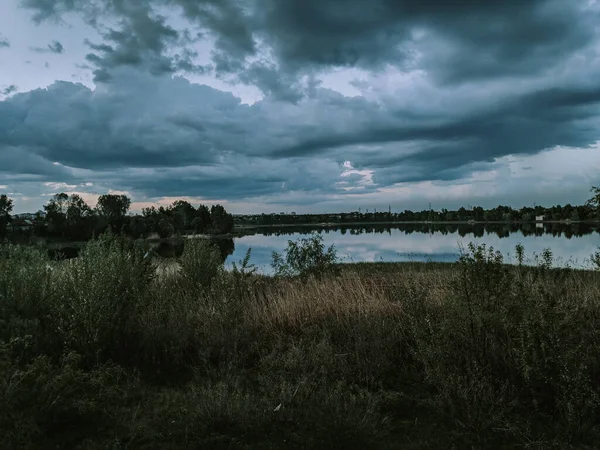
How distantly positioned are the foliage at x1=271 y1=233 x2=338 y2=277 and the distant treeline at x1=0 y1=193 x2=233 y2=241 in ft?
189

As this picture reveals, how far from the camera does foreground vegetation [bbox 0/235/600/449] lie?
157 inches

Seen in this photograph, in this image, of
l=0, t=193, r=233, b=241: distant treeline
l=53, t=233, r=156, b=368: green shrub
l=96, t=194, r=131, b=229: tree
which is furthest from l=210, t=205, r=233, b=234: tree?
l=53, t=233, r=156, b=368: green shrub

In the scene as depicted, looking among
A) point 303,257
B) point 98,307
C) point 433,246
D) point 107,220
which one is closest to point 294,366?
point 98,307

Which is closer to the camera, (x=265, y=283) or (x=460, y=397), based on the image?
(x=460, y=397)

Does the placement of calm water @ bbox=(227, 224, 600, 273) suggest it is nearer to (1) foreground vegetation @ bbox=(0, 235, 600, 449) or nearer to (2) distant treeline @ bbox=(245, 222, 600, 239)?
(1) foreground vegetation @ bbox=(0, 235, 600, 449)

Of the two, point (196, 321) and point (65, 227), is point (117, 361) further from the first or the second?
point (65, 227)

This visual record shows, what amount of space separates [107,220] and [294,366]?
98.2 metres

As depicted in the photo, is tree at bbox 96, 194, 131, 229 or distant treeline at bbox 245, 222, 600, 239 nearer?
distant treeline at bbox 245, 222, 600, 239

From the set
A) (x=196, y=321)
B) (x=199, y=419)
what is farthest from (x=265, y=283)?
(x=199, y=419)

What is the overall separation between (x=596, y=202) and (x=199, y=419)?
11.6 meters

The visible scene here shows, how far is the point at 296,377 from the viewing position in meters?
5.21

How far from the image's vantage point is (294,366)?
540 cm

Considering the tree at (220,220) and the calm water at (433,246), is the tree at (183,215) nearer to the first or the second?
the tree at (220,220)

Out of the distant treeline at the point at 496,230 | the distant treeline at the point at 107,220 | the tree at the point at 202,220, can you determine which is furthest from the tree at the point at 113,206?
the distant treeline at the point at 496,230
